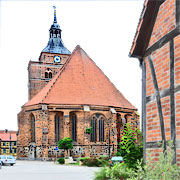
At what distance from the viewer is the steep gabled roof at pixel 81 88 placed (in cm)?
4078

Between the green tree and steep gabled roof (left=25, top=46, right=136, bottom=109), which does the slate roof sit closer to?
steep gabled roof (left=25, top=46, right=136, bottom=109)

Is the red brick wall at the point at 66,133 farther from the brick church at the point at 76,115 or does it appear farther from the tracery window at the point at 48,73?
the tracery window at the point at 48,73

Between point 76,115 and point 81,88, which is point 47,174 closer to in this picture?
point 76,115

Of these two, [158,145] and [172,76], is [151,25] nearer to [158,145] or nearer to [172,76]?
[172,76]

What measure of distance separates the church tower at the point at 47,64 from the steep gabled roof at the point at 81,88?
33.6 ft

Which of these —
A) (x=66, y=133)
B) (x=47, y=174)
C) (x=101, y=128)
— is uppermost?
(x=101, y=128)

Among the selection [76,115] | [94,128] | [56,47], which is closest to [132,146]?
[76,115]

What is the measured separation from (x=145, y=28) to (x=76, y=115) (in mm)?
33200

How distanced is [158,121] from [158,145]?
49 centimetres

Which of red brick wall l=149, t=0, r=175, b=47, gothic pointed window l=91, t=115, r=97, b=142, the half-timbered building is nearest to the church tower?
gothic pointed window l=91, t=115, r=97, b=142

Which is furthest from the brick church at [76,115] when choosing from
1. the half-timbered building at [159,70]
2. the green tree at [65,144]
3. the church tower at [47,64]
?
the half-timbered building at [159,70]

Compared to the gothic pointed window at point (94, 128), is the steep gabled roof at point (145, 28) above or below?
above

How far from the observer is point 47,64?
56.1 m

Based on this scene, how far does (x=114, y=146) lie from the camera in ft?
135
